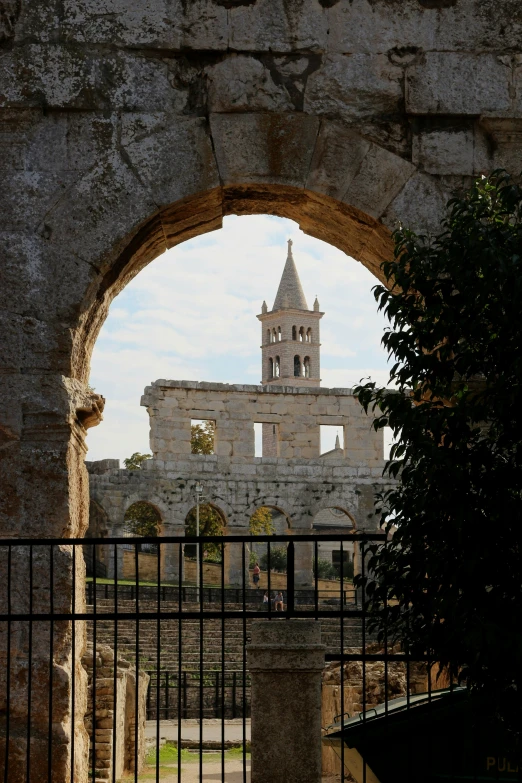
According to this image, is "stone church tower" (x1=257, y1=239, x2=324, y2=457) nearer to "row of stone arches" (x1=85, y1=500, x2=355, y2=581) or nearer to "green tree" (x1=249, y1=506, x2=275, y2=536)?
"row of stone arches" (x1=85, y1=500, x2=355, y2=581)

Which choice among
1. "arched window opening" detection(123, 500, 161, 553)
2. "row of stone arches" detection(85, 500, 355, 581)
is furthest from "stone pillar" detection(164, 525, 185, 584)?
"arched window opening" detection(123, 500, 161, 553)

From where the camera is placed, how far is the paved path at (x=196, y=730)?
45.9 ft

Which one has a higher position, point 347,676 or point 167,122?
point 167,122

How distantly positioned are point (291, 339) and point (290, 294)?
443 centimetres

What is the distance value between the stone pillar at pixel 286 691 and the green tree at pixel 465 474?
69 centimetres

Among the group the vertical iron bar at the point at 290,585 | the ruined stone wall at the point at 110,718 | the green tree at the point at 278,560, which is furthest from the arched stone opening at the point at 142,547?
the vertical iron bar at the point at 290,585

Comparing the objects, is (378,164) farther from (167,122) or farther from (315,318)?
(315,318)

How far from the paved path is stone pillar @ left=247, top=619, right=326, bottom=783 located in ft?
25.2

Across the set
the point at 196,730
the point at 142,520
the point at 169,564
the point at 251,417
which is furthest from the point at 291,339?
the point at 196,730

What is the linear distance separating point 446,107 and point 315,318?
274 feet

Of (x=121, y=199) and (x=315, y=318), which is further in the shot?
(x=315, y=318)

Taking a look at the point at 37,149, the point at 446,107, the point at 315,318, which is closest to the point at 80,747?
the point at 37,149

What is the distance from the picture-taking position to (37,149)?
7215 millimetres

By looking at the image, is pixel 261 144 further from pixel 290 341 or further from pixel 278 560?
pixel 290 341
